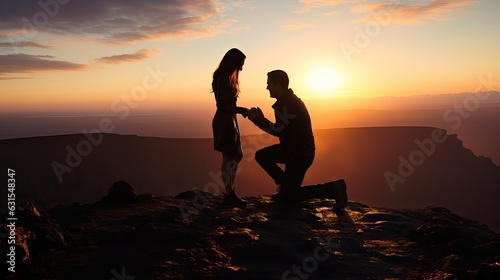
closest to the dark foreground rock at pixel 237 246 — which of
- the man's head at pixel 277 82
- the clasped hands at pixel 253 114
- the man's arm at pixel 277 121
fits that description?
the man's arm at pixel 277 121

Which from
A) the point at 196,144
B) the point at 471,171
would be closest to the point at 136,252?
the point at 196,144

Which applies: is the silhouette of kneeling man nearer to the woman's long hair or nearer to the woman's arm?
the woman's arm

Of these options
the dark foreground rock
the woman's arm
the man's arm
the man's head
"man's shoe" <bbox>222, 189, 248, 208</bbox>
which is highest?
the man's head

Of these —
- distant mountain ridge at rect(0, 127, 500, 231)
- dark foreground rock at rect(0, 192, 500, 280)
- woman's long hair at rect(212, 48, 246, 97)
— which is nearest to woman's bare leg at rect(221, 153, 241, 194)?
dark foreground rock at rect(0, 192, 500, 280)

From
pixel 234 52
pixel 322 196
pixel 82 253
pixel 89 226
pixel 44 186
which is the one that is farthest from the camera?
pixel 44 186

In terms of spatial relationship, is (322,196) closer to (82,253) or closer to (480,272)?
(480,272)

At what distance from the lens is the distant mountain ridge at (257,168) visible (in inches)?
620

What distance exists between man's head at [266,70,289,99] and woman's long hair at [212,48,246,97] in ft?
1.77

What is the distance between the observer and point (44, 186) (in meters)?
14.8

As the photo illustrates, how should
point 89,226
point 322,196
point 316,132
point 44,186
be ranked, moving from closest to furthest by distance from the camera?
point 89,226, point 322,196, point 44,186, point 316,132

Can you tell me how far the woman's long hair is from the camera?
524 cm

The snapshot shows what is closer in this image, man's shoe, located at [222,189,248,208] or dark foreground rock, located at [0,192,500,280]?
dark foreground rock, located at [0,192,500,280]

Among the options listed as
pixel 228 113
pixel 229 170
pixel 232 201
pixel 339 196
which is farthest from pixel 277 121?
pixel 339 196

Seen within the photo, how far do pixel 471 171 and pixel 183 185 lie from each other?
71.5 ft
